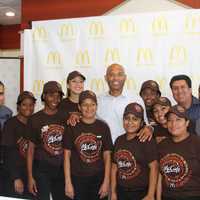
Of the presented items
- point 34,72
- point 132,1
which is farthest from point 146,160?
point 132,1

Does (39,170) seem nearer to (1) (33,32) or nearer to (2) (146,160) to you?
(2) (146,160)

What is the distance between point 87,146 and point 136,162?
337 millimetres

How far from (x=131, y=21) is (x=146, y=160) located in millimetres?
1434

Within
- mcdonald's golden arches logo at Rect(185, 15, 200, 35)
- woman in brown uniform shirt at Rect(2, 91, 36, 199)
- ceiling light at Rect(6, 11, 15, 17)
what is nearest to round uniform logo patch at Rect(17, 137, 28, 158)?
woman in brown uniform shirt at Rect(2, 91, 36, 199)

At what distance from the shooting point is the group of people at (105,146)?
2084mm

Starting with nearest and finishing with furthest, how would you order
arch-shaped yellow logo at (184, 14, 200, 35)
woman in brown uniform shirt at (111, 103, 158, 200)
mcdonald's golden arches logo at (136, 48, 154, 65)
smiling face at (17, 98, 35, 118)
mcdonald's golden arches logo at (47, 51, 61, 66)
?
woman in brown uniform shirt at (111, 103, 158, 200), smiling face at (17, 98, 35, 118), arch-shaped yellow logo at (184, 14, 200, 35), mcdonald's golden arches logo at (136, 48, 154, 65), mcdonald's golden arches logo at (47, 51, 61, 66)

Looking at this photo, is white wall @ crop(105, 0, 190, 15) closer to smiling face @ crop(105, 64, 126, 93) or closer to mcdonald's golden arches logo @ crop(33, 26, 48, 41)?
mcdonald's golden arches logo @ crop(33, 26, 48, 41)

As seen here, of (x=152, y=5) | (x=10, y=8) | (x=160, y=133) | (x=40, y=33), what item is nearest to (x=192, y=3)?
(x=152, y=5)

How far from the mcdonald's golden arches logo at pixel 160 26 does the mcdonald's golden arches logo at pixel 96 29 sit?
1.53 ft

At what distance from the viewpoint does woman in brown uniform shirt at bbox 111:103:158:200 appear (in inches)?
84.5

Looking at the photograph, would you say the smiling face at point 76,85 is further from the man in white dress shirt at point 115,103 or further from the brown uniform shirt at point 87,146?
the brown uniform shirt at point 87,146

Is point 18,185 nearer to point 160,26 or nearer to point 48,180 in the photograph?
point 48,180

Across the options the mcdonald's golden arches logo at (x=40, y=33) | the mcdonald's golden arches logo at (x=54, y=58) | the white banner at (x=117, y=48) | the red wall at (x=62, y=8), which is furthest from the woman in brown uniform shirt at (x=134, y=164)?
the red wall at (x=62, y=8)

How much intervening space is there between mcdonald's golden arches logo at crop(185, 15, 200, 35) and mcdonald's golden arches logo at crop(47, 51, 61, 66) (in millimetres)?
1192
